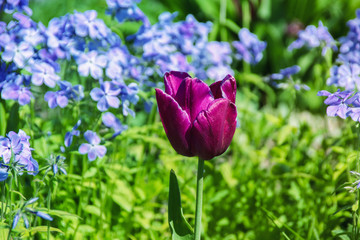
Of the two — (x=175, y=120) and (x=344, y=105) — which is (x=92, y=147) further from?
(x=344, y=105)

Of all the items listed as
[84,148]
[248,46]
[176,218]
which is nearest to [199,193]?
[176,218]

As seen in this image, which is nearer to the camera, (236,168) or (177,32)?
(177,32)

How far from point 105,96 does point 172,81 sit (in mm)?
485

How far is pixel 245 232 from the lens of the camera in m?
1.96

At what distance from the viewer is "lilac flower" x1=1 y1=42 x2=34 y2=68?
59.3 inches

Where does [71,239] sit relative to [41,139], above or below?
below

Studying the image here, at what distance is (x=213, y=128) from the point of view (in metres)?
1.00

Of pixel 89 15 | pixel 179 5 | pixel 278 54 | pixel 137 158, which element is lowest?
pixel 137 158

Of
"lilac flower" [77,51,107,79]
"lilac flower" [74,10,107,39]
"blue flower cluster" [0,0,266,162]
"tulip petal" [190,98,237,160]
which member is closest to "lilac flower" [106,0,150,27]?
"blue flower cluster" [0,0,266,162]

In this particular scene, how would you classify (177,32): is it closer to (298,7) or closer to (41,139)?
(41,139)

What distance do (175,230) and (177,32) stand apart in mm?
1181

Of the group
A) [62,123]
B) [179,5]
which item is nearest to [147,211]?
[62,123]

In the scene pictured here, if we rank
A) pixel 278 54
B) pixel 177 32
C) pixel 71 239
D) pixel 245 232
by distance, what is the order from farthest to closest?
pixel 278 54, pixel 177 32, pixel 245 232, pixel 71 239

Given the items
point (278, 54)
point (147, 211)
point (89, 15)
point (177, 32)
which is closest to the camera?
point (89, 15)
